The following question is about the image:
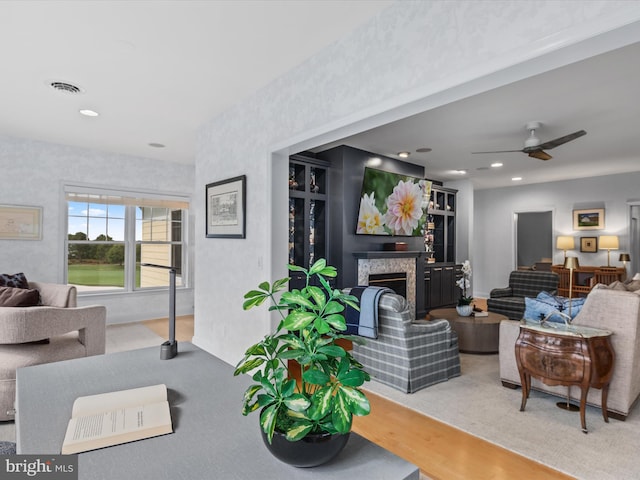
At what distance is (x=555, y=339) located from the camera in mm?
2621

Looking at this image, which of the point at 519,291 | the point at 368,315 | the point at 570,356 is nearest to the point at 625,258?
the point at 519,291

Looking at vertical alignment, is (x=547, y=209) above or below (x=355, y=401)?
above

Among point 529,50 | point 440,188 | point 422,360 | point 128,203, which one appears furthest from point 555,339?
point 128,203

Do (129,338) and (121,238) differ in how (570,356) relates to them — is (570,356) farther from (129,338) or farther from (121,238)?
(121,238)

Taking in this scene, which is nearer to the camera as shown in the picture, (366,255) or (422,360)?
(422,360)

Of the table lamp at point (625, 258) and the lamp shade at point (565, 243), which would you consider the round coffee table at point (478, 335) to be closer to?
the lamp shade at point (565, 243)

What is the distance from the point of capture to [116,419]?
1.02 meters

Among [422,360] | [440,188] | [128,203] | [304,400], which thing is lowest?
[422,360]

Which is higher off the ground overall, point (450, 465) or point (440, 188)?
point (440, 188)

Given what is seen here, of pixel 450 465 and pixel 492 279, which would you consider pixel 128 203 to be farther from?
pixel 492 279

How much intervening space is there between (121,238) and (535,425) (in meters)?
5.96

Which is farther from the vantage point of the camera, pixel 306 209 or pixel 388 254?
pixel 388 254

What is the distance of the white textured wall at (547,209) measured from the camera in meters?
6.91

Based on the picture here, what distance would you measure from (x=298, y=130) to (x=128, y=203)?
427 centimetres
